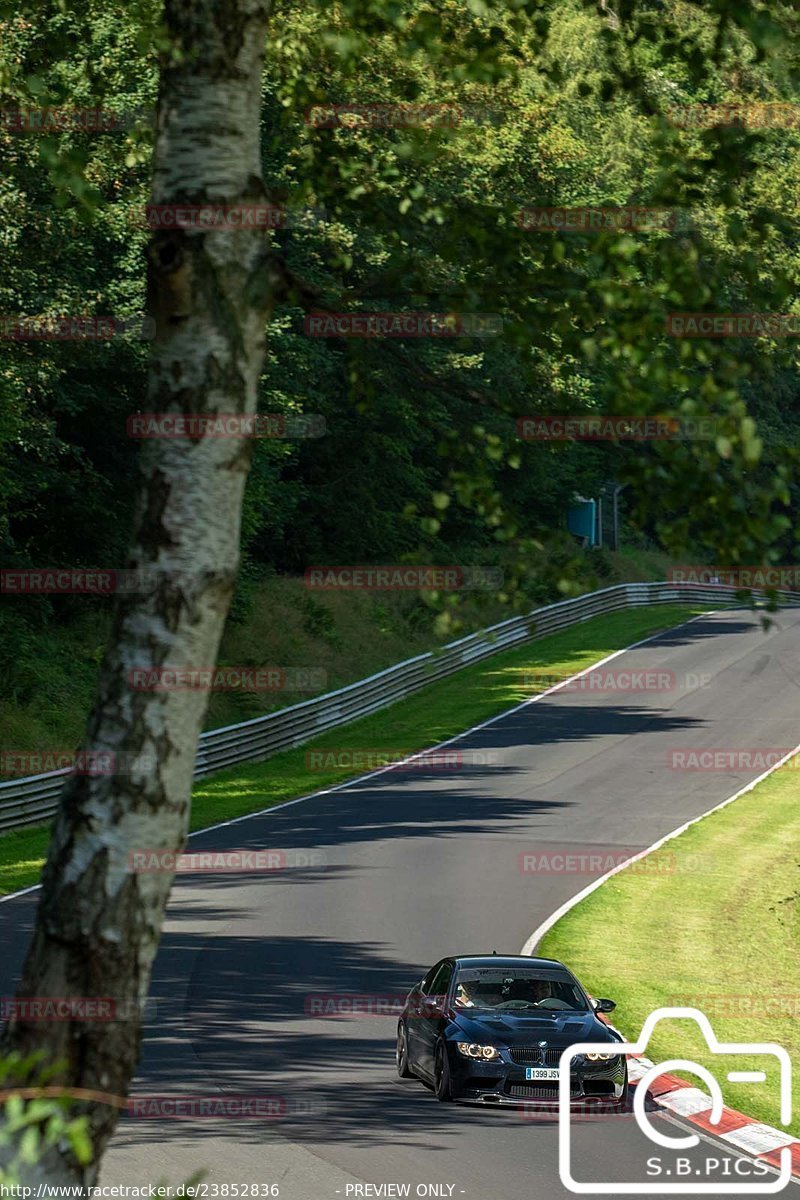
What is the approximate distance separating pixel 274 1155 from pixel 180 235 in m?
8.87

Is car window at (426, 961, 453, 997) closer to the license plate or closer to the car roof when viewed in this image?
the car roof

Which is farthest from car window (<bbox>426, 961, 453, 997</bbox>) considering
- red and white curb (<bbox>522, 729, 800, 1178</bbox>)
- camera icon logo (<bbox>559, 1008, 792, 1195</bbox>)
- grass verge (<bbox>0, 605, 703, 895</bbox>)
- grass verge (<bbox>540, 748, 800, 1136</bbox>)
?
grass verge (<bbox>0, 605, 703, 895</bbox>)

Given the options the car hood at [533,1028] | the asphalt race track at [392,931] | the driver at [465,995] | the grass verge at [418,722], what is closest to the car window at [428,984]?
the driver at [465,995]

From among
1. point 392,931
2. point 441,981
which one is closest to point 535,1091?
point 441,981

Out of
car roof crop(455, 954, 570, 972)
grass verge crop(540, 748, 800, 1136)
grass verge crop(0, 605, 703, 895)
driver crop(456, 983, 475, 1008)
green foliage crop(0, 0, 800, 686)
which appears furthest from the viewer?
grass verge crop(0, 605, 703, 895)

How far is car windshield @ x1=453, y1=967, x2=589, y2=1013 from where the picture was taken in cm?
1643

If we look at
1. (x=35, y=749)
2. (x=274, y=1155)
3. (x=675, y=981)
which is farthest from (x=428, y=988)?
(x=35, y=749)

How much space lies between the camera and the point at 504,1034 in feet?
51.6

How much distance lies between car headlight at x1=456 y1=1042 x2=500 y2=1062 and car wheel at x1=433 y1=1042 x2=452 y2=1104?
0.55ft

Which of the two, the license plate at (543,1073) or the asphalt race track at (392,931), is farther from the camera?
the license plate at (543,1073)

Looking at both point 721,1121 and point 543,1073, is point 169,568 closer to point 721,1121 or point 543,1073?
point 543,1073

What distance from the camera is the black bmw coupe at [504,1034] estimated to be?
15445 mm

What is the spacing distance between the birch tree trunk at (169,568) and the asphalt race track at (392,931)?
1.62 meters

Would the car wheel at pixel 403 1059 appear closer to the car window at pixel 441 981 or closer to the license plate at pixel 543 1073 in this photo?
the car window at pixel 441 981
